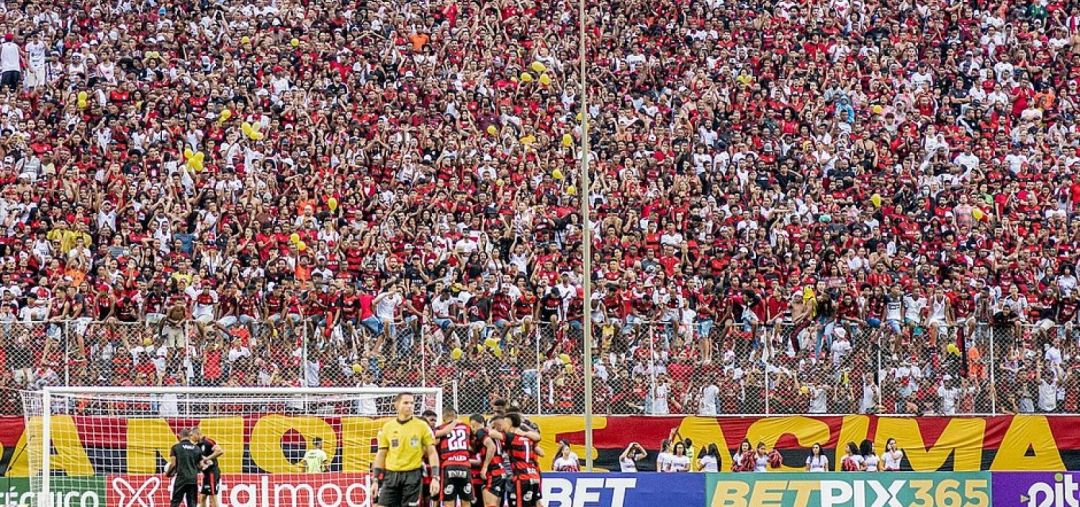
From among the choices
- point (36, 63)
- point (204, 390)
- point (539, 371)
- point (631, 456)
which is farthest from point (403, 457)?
point (36, 63)

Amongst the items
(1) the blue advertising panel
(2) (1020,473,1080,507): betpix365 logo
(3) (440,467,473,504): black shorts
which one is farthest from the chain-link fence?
(3) (440,467,473,504): black shorts

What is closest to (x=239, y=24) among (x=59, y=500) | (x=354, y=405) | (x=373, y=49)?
(x=373, y=49)

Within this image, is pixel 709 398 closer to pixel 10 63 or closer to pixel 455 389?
pixel 455 389

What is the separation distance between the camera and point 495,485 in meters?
19.9

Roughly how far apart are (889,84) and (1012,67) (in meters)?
2.70

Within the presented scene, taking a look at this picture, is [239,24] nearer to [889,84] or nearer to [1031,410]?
[889,84]

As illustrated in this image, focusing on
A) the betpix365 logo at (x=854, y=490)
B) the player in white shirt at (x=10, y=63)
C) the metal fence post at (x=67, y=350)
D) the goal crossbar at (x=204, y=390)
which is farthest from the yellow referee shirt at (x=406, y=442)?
the player in white shirt at (x=10, y=63)

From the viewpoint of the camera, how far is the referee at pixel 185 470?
21.9 m

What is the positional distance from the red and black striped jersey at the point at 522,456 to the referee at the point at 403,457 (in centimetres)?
104

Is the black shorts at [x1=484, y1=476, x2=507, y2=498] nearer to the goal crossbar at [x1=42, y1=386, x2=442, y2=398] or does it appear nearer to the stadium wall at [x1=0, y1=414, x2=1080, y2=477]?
the goal crossbar at [x1=42, y1=386, x2=442, y2=398]

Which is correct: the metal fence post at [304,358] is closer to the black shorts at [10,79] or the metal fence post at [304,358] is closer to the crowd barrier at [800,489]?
the crowd barrier at [800,489]

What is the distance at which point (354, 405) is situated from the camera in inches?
1011

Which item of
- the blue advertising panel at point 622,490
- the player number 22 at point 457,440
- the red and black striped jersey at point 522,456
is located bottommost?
the blue advertising panel at point 622,490

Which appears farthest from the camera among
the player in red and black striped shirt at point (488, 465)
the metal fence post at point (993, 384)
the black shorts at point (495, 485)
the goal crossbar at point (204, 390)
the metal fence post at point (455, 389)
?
the metal fence post at point (993, 384)
